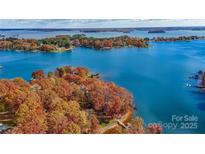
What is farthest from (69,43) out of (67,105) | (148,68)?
(148,68)

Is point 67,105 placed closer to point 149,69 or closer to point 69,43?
point 69,43

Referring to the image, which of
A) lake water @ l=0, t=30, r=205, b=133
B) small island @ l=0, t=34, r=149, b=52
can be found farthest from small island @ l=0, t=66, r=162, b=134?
small island @ l=0, t=34, r=149, b=52

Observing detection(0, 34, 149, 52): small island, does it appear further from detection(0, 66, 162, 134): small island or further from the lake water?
detection(0, 66, 162, 134): small island

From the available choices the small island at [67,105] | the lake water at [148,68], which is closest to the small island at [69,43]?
the lake water at [148,68]

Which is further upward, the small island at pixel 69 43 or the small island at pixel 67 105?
the small island at pixel 69 43

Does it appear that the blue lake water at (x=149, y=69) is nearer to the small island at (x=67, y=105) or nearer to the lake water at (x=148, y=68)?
the lake water at (x=148, y=68)
